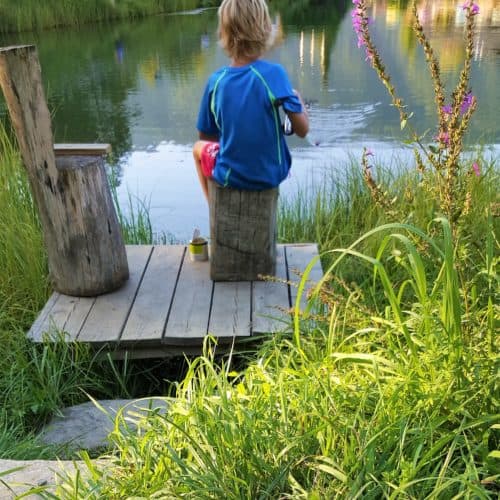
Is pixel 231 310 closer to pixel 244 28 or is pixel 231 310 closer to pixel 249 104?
pixel 249 104

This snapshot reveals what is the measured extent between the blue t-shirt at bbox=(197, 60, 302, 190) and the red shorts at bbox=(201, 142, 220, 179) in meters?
0.06

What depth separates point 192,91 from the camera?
8977 millimetres

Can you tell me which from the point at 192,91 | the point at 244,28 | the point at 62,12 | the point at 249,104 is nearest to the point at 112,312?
the point at 249,104

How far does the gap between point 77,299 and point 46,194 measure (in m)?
0.51

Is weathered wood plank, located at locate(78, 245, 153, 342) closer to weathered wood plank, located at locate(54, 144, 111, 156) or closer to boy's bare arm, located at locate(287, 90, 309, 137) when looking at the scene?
weathered wood plank, located at locate(54, 144, 111, 156)

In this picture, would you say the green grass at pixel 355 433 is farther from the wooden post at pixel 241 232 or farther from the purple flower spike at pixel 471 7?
the wooden post at pixel 241 232

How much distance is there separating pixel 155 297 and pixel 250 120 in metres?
0.92

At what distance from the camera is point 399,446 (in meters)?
1.16

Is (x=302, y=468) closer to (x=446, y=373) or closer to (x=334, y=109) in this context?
(x=446, y=373)

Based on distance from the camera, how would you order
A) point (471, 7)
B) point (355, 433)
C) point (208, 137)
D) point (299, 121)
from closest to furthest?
point (355, 433) → point (471, 7) → point (299, 121) → point (208, 137)

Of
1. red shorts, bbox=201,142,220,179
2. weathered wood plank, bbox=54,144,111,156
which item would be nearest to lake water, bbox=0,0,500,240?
red shorts, bbox=201,142,220,179

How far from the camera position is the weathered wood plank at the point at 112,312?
240 centimetres

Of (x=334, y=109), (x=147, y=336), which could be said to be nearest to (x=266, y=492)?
(x=147, y=336)

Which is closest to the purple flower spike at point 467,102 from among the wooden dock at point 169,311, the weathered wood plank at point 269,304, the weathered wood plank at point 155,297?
the wooden dock at point 169,311
